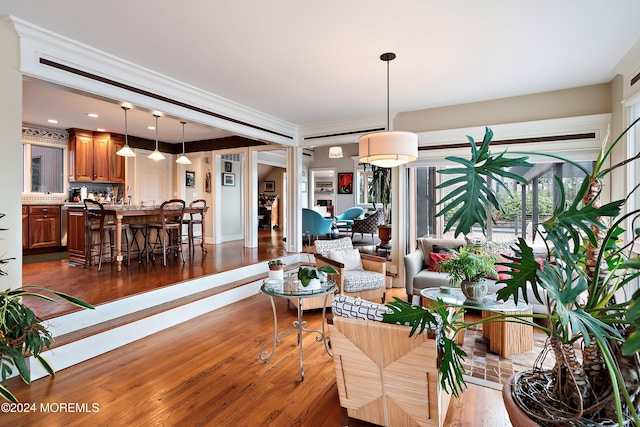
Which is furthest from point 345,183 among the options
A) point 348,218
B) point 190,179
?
point 190,179

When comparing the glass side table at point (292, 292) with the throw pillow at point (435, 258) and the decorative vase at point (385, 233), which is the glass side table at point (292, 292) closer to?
the throw pillow at point (435, 258)

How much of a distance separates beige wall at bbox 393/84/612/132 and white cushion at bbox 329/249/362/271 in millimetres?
2254

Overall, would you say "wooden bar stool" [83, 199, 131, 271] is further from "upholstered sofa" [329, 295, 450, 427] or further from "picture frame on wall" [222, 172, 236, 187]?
"upholstered sofa" [329, 295, 450, 427]

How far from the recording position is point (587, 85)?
398 cm

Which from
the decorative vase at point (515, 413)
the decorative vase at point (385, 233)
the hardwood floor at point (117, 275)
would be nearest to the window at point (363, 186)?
the decorative vase at point (385, 233)

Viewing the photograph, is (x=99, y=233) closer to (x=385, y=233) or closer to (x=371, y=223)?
(x=385, y=233)

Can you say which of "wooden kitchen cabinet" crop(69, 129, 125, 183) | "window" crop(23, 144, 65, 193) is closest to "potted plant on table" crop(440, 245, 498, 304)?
"wooden kitchen cabinet" crop(69, 129, 125, 183)

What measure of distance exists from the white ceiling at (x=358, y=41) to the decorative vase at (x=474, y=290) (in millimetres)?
2203

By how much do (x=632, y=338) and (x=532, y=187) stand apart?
14.7 feet

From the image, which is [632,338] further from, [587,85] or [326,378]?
[587,85]

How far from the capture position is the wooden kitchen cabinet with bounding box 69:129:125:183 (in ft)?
22.1

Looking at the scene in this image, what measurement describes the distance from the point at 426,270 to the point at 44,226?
7064mm

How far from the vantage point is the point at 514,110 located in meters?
4.41

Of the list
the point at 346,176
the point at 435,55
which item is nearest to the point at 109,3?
the point at 435,55
